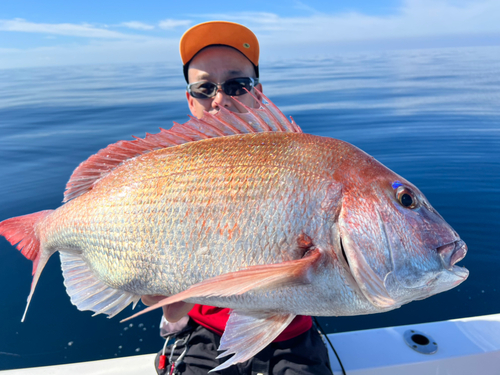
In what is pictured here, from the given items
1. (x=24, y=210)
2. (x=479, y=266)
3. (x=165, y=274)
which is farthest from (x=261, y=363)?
(x=24, y=210)

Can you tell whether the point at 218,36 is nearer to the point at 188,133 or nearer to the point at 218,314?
the point at 188,133

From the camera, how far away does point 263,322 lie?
1229mm

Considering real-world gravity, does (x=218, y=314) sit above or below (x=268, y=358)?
above

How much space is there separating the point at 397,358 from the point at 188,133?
70.6 inches

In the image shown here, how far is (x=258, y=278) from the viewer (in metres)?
1.00

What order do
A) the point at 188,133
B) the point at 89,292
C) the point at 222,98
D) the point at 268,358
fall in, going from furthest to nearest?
the point at 222,98 < the point at 268,358 < the point at 89,292 < the point at 188,133

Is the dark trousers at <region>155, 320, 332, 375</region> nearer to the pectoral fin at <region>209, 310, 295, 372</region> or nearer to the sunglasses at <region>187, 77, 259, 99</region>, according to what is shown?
the pectoral fin at <region>209, 310, 295, 372</region>

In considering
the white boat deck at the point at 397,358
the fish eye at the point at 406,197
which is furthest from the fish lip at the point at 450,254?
the white boat deck at the point at 397,358

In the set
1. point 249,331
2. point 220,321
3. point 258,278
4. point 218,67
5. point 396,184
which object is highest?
point 218,67

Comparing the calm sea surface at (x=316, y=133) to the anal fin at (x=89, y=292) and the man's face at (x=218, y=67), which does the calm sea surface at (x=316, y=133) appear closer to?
the anal fin at (x=89, y=292)

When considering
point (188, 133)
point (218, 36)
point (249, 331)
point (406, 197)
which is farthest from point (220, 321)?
point (218, 36)

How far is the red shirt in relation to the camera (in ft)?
5.87

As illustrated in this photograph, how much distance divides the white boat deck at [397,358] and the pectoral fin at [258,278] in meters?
1.17

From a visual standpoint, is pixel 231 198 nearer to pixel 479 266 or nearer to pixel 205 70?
pixel 205 70
